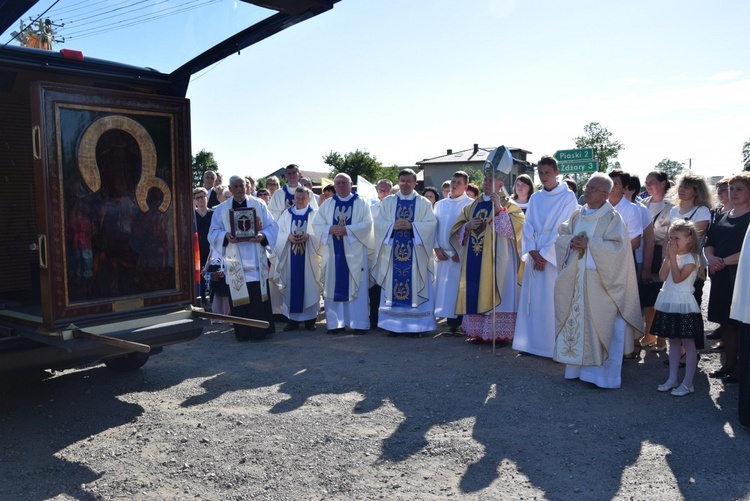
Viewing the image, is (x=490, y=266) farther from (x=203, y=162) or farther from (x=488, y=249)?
(x=203, y=162)

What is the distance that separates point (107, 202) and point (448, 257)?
4772 millimetres

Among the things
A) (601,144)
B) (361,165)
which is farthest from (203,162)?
(601,144)

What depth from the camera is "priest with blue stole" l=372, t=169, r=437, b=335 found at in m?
8.23

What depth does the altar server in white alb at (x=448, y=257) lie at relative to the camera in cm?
828

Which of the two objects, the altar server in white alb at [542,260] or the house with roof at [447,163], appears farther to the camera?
the house with roof at [447,163]

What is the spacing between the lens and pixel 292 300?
8750 mm

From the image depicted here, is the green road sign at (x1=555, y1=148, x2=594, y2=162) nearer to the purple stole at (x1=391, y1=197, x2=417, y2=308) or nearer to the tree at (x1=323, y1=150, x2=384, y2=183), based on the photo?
the purple stole at (x1=391, y1=197, x2=417, y2=308)

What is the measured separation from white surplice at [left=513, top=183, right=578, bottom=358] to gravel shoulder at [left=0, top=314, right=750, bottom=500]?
10.2 inches

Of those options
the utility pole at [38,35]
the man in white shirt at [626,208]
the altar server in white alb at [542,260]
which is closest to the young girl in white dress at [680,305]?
the man in white shirt at [626,208]

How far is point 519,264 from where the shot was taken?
7496 millimetres

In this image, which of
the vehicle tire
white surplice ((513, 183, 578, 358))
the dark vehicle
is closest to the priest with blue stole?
white surplice ((513, 183, 578, 358))

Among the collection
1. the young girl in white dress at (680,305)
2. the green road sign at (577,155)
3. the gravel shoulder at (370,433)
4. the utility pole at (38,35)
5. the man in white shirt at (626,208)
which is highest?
the green road sign at (577,155)

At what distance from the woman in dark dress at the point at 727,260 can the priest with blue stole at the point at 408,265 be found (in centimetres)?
356

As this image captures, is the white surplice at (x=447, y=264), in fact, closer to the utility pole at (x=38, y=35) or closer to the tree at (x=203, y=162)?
the utility pole at (x=38, y=35)
